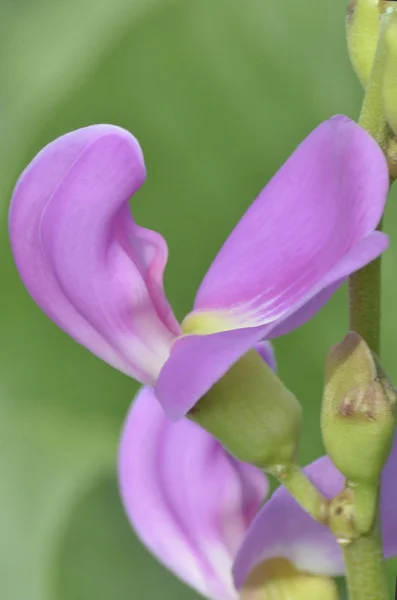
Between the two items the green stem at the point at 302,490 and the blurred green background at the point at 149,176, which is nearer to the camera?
the green stem at the point at 302,490

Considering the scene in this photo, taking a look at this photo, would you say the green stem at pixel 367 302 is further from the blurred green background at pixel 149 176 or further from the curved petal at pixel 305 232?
the blurred green background at pixel 149 176

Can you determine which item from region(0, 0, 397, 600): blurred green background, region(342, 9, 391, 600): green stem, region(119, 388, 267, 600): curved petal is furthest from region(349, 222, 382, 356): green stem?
region(0, 0, 397, 600): blurred green background

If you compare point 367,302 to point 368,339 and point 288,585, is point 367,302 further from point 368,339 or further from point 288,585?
point 288,585

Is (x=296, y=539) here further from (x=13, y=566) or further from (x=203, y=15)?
(x=203, y=15)

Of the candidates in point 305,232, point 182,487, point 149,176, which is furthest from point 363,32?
point 149,176

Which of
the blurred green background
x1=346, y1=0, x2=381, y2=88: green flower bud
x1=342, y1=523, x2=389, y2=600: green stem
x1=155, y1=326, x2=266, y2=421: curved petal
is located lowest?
the blurred green background

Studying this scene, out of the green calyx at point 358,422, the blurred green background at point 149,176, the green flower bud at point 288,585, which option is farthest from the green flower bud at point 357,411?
the blurred green background at point 149,176

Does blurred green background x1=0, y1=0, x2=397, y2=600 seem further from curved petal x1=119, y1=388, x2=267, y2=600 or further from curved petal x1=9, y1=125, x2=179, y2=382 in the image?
curved petal x1=9, y1=125, x2=179, y2=382
